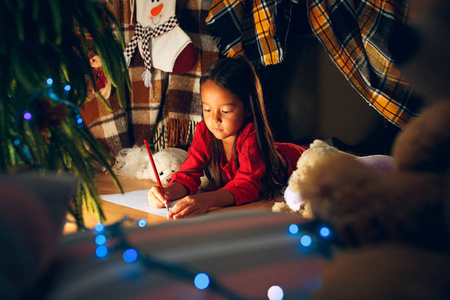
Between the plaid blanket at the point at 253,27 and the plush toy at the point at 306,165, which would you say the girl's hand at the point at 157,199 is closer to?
the plush toy at the point at 306,165

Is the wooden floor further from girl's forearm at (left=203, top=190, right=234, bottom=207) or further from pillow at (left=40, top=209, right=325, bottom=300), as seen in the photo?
pillow at (left=40, top=209, right=325, bottom=300)

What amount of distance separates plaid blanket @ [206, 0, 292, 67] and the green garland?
102 centimetres

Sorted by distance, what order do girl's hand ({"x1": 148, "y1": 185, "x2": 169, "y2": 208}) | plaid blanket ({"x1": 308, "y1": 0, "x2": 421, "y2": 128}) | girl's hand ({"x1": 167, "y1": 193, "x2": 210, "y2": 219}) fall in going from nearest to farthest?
1. girl's hand ({"x1": 167, "y1": 193, "x2": 210, "y2": 219})
2. girl's hand ({"x1": 148, "y1": 185, "x2": 169, "y2": 208})
3. plaid blanket ({"x1": 308, "y1": 0, "x2": 421, "y2": 128})

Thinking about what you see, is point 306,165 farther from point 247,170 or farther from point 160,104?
point 160,104

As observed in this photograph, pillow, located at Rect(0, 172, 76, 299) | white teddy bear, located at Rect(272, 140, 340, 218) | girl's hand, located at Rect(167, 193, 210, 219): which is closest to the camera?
pillow, located at Rect(0, 172, 76, 299)

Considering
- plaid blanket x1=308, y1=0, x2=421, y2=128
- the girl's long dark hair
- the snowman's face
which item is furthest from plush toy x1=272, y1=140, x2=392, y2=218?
the snowman's face

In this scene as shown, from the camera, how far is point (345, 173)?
254 mm

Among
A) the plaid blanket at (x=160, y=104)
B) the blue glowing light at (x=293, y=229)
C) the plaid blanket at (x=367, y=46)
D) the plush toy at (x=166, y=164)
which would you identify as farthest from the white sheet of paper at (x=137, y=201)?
the plaid blanket at (x=367, y=46)

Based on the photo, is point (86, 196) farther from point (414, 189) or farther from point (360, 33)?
point (360, 33)

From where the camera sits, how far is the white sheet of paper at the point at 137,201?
106cm

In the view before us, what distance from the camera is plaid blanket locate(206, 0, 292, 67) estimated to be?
4.79ft

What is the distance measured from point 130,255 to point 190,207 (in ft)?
2.28

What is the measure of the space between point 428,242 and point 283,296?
0.11m

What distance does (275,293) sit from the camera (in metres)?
0.27
